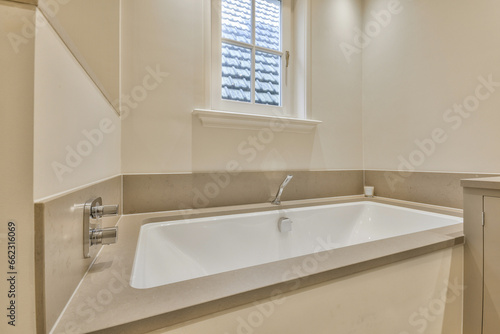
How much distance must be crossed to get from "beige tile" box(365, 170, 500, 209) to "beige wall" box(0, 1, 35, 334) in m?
1.77

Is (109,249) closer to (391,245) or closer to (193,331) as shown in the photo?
(193,331)

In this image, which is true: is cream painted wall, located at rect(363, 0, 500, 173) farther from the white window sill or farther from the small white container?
the white window sill

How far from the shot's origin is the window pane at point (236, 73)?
1.45 metres

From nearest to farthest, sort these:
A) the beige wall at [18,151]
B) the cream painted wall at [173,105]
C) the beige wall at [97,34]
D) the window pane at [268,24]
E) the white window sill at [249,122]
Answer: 1. the beige wall at [18,151]
2. the beige wall at [97,34]
3. the cream painted wall at [173,105]
4. the white window sill at [249,122]
5. the window pane at [268,24]

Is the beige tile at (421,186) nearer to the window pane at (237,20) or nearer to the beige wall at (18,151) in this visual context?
the window pane at (237,20)

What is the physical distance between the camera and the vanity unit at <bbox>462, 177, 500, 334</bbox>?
33.0 inches

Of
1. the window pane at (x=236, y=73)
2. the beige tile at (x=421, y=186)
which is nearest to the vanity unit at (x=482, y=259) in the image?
the beige tile at (x=421, y=186)

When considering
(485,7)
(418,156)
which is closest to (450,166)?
(418,156)

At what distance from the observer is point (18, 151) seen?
33 cm

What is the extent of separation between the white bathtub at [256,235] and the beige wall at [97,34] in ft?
2.03

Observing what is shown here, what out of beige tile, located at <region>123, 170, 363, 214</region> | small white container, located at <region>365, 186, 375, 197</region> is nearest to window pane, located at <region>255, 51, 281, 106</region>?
beige tile, located at <region>123, 170, 363, 214</region>

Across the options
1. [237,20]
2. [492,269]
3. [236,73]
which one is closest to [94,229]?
[236,73]

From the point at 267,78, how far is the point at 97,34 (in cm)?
99

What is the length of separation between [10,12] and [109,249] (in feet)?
2.08
